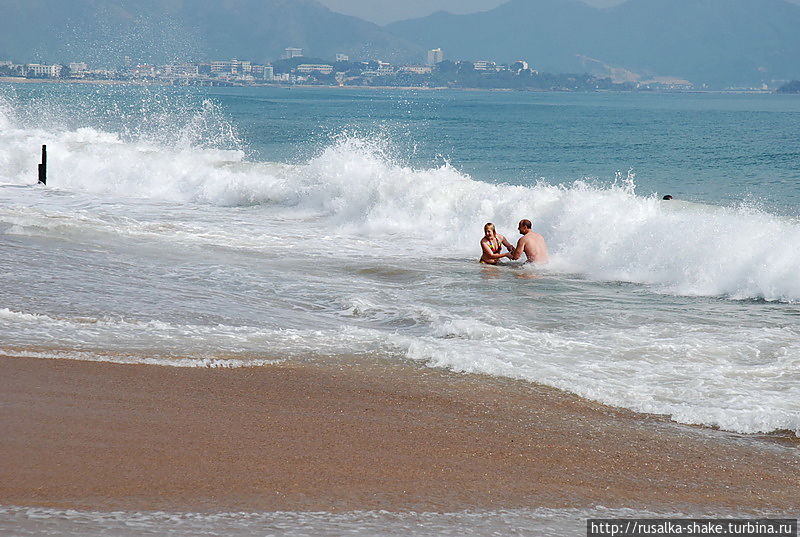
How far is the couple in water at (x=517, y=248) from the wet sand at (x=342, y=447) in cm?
703

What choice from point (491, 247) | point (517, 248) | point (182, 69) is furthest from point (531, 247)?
point (182, 69)

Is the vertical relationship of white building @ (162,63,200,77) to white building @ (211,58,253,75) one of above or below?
below

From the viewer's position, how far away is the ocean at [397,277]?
7.88 meters

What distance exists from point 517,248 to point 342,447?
9.06m

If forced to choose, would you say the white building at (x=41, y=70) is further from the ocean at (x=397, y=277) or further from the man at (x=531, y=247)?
the man at (x=531, y=247)

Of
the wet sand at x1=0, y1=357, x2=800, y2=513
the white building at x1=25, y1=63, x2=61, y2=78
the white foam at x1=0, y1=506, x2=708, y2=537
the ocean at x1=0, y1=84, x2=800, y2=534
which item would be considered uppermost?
the white building at x1=25, y1=63, x2=61, y2=78

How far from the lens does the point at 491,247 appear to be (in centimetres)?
1438

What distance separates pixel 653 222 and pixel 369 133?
41.3m

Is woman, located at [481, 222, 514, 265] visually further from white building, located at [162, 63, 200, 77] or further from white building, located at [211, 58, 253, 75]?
white building, located at [211, 58, 253, 75]

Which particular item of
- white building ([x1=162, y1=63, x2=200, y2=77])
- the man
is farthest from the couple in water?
white building ([x1=162, y1=63, x2=200, y2=77])

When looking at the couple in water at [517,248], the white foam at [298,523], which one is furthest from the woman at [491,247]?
the white foam at [298,523]

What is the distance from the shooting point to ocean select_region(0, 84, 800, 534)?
7883 mm

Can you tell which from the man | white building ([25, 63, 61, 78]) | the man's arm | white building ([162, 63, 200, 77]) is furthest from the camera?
white building ([25, 63, 61, 78])

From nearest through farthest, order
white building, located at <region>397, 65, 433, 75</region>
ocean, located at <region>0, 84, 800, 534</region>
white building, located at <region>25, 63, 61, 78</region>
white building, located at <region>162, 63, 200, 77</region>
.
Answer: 1. ocean, located at <region>0, 84, 800, 534</region>
2. white building, located at <region>162, 63, 200, 77</region>
3. white building, located at <region>25, 63, 61, 78</region>
4. white building, located at <region>397, 65, 433, 75</region>
